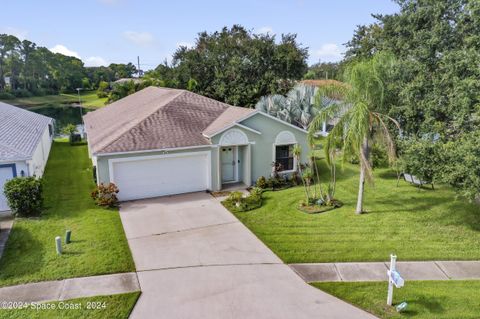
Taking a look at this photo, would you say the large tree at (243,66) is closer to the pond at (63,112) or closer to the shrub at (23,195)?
the shrub at (23,195)

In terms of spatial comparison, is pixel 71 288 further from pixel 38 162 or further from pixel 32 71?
pixel 32 71

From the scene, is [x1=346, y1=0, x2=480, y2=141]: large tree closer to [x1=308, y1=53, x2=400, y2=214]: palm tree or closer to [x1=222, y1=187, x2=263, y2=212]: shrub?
[x1=308, y1=53, x2=400, y2=214]: palm tree

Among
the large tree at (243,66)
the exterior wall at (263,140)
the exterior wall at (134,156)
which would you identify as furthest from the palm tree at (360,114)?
the large tree at (243,66)

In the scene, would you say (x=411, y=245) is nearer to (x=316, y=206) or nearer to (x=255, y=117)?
(x=316, y=206)

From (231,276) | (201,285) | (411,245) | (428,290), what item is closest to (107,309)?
(201,285)

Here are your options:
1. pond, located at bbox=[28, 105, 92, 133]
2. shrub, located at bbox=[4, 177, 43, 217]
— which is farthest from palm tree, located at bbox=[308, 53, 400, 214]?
pond, located at bbox=[28, 105, 92, 133]

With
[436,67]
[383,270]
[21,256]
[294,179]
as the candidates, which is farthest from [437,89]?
[21,256]
